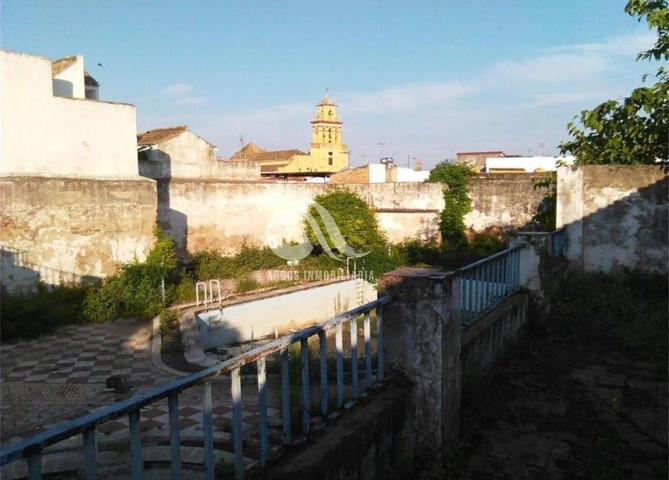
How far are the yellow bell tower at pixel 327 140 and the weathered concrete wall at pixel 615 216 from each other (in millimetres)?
40891

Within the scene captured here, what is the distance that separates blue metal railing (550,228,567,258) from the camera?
847 centimetres

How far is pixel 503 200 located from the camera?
1920cm

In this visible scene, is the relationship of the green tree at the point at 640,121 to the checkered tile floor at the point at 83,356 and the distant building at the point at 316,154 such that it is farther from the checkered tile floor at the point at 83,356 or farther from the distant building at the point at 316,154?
the distant building at the point at 316,154

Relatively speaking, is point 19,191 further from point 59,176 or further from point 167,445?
point 167,445

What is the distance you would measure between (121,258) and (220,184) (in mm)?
6302

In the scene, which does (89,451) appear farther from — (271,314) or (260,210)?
(260,210)

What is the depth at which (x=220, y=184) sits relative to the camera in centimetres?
1872

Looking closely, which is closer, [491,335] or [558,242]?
[491,335]

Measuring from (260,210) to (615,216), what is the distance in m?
12.9

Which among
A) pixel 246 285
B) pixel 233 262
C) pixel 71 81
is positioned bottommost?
pixel 246 285

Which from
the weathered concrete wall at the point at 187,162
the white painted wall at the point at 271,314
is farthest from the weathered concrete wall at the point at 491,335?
the weathered concrete wall at the point at 187,162

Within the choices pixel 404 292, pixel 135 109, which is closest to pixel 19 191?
pixel 135 109

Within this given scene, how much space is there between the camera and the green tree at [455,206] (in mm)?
19953

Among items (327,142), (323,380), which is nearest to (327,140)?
(327,142)
